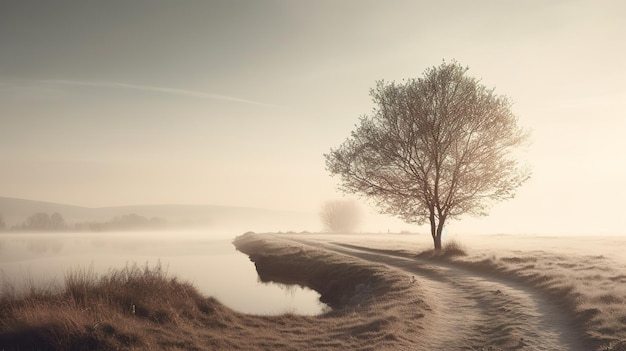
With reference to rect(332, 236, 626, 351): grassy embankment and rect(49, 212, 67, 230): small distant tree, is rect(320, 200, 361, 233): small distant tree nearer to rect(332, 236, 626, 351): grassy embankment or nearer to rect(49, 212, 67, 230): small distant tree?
rect(332, 236, 626, 351): grassy embankment

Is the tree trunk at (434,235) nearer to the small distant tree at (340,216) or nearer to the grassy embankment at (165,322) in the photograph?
the grassy embankment at (165,322)

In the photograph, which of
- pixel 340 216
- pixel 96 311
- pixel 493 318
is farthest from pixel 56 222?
pixel 493 318

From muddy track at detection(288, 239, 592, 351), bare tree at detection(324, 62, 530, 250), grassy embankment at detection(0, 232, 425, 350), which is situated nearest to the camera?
grassy embankment at detection(0, 232, 425, 350)

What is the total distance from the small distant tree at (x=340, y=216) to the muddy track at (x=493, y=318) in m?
100.0

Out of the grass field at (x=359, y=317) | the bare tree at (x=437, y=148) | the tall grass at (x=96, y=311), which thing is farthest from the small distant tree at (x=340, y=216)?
the tall grass at (x=96, y=311)

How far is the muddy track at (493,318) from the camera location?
14.0m

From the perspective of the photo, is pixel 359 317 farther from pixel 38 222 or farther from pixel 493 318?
pixel 38 222

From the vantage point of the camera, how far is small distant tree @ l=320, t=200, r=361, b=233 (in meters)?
125

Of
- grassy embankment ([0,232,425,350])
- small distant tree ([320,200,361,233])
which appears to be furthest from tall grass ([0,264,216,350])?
small distant tree ([320,200,361,233])

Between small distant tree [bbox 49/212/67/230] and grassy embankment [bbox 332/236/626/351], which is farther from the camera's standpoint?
small distant tree [bbox 49/212/67/230]

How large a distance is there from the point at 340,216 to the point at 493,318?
109 metres

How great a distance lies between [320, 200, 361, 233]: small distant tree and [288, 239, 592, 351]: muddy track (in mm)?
99975

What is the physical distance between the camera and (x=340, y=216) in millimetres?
125125

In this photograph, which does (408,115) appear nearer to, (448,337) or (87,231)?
(448,337)
